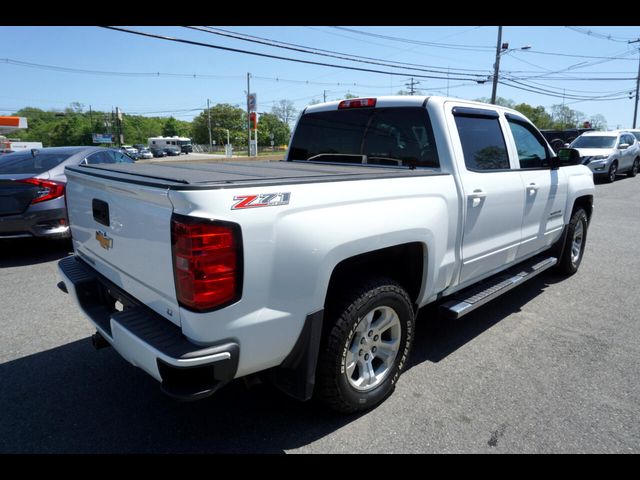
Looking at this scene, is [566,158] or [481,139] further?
[566,158]

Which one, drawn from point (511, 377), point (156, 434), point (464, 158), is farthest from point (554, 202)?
point (156, 434)

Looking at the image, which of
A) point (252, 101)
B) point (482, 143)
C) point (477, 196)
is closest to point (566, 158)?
point (482, 143)

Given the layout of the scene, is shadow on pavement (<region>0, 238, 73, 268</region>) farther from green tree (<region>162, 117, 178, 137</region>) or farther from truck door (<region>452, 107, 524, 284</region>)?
green tree (<region>162, 117, 178, 137</region>)

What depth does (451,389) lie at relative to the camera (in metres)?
2.98

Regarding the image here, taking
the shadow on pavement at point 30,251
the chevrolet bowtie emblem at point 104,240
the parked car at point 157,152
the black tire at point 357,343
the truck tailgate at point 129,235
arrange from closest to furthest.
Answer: the truck tailgate at point 129,235 < the black tire at point 357,343 < the chevrolet bowtie emblem at point 104,240 < the shadow on pavement at point 30,251 < the parked car at point 157,152

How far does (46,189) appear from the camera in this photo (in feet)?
19.6

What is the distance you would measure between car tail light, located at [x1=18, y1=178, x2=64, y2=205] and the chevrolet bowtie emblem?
4073mm

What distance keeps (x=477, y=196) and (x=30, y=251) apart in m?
6.66

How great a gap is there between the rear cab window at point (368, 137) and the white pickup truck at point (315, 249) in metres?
0.01

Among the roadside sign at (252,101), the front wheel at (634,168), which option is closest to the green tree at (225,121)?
the roadside sign at (252,101)

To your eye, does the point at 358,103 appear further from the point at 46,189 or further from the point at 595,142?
the point at 595,142

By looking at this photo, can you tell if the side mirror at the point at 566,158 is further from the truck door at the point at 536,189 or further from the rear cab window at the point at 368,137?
the rear cab window at the point at 368,137

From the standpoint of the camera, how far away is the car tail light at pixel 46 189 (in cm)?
590
